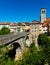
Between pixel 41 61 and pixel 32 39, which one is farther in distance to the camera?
pixel 32 39

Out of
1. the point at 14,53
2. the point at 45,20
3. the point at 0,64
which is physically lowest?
the point at 14,53

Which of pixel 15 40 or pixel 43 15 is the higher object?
pixel 43 15

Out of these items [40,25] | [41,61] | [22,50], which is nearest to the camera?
[41,61]

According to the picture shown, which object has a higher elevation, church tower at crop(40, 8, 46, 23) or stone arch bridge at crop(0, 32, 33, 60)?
church tower at crop(40, 8, 46, 23)

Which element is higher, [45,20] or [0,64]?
[45,20]

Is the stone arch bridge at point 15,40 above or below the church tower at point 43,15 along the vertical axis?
below

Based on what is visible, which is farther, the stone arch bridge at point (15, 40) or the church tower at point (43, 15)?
the church tower at point (43, 15)

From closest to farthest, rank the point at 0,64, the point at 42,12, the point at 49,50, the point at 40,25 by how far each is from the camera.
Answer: the point at 0,64 → the point at 49,50 → the point at 40,25 → the point at 42,12

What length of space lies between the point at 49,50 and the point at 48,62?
15.1 feet

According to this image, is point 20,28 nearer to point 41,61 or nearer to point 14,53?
point 14,53

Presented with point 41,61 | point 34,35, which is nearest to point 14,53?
point 41,61

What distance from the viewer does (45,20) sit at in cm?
6644

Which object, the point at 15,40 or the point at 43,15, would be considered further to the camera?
the point at 43,15

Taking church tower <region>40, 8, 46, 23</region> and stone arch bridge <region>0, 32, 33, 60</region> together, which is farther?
church tower <region>40, 8, 46, 23</region>
